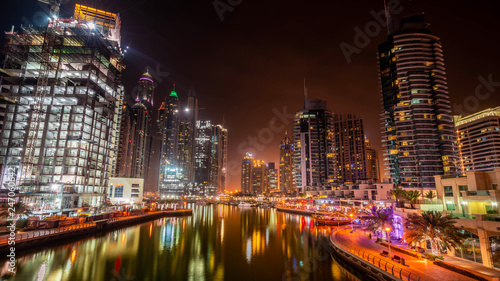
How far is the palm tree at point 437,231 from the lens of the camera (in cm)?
2675

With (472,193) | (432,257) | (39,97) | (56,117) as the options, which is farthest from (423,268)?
(39,97)

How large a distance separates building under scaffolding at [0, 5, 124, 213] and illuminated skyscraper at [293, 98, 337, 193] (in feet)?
435

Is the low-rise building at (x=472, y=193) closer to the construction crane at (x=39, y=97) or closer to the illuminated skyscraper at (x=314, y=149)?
the construction crane at (x=39, y=97)

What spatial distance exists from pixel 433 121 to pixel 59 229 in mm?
133138

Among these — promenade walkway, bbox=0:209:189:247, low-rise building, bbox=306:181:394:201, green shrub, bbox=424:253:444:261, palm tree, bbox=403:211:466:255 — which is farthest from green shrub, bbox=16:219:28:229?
low-rise building, bbox=306:181:394:201

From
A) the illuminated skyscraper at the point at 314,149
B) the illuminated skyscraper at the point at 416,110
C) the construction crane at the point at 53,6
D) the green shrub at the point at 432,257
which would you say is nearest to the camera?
the green shrub at the point at 432,257

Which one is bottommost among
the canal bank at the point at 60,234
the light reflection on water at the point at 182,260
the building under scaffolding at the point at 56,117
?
the light reflection on water at the point at 182,260

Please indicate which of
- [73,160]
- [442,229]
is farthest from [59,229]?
[442,229]

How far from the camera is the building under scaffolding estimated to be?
7756 cm

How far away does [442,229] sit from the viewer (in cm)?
2741

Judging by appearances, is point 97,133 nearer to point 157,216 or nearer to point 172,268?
point 157,216

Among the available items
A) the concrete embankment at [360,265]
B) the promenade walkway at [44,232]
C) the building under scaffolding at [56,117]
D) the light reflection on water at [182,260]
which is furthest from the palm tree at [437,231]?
the building under scaffolding at [56,117]

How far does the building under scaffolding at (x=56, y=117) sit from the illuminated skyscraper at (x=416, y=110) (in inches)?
4805

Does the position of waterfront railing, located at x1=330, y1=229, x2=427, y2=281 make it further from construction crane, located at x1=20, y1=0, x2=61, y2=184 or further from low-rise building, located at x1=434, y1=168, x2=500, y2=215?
construction crane, located at x1=20, y1=0, x2=61, y2=184
